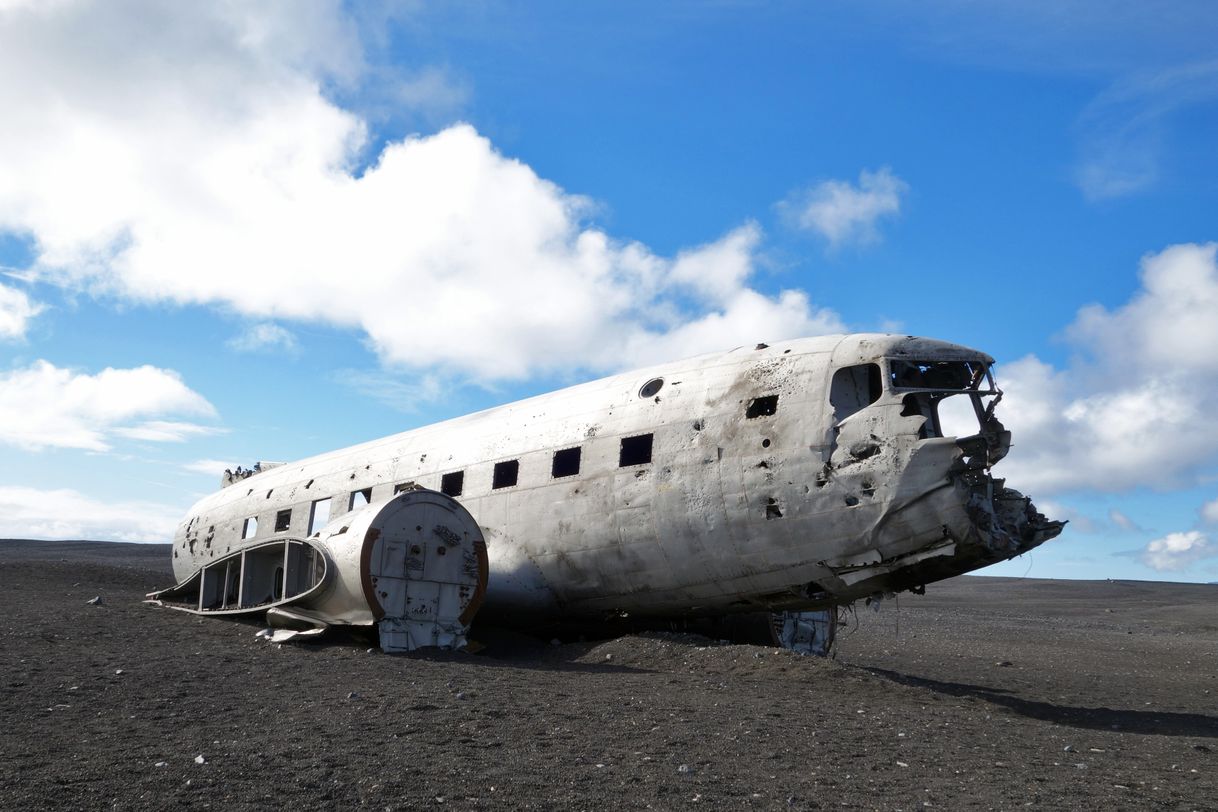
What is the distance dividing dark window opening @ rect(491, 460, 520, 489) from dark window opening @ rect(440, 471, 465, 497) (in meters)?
0.91

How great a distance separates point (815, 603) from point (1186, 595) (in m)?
61.4

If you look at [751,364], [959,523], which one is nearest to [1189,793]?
Result: [959,523]

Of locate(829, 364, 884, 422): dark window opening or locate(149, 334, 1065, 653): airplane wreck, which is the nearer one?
locate(149, 334, 1065, 653): airplane wreck

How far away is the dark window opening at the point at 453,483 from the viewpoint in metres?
17.8

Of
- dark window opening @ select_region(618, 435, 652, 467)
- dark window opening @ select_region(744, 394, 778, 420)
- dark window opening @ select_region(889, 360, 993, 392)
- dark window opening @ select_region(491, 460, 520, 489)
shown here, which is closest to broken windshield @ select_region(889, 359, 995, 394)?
dark window opening @ select_region(889, 360, 993, 392)

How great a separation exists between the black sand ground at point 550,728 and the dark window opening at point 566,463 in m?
2.90

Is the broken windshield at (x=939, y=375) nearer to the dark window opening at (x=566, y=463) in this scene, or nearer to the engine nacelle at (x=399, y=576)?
the dark window opening at (x=566, y=463)

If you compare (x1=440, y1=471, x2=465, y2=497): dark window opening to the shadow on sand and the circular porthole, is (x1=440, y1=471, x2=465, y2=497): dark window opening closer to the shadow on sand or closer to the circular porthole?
the circular porthole

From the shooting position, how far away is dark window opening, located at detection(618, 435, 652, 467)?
15.0m

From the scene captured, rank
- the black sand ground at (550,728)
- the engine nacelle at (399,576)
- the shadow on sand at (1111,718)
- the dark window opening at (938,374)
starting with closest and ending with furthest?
the black sand ground at (550,728) < the shadow on sand at (1111,718) < the dark window opening at (938,374) < the engine nacelle at (399,576)

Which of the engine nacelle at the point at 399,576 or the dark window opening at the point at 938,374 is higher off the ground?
the dark window opening at the point at 938,374

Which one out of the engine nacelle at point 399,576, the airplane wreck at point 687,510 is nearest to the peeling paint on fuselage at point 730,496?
the airplane wreck at point 687,510

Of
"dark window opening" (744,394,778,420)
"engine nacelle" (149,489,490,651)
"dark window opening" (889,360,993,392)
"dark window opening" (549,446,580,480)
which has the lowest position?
"engine nacelle" (149,489,490,651)

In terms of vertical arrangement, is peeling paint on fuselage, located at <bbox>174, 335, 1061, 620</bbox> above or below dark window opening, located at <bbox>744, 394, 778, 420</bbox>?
below
